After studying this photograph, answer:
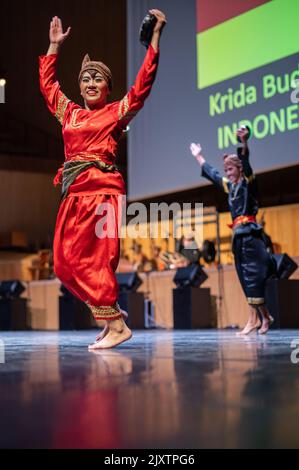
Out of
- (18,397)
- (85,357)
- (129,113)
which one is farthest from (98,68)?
(18,397)

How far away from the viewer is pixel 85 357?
69.2 inches

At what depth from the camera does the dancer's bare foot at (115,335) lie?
2.12 metres

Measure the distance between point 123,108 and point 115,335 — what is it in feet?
2.94

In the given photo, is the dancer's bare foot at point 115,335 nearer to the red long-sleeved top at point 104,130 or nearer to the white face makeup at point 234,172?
the red long-sleeved top at point 104,130

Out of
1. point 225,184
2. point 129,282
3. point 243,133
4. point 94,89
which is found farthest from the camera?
point 129,282

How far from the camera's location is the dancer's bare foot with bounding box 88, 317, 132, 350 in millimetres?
2115

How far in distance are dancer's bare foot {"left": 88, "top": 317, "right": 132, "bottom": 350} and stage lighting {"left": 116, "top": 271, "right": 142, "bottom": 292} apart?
11.9 ft

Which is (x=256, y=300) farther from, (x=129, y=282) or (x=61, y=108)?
(x=129, y=282)

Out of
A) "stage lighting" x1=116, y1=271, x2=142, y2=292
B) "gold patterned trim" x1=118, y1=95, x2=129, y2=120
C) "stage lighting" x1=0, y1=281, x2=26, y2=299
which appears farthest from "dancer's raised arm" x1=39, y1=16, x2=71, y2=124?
"stage lighting" x1=0, y1=281, x2=26, y2=299

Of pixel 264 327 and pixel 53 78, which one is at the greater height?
pixel 53 78

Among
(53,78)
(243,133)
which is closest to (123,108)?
(53,78)

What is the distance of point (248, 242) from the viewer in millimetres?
3459

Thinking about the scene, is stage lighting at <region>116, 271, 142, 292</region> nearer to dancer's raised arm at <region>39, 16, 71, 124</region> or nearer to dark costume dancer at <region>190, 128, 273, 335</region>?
dark costume dancer at <region>190, 128, 273, 335</region>

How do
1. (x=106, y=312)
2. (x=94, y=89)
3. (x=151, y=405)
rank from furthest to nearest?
(x=94, y=89), (x=106, y=312), (x=151, y=405)
